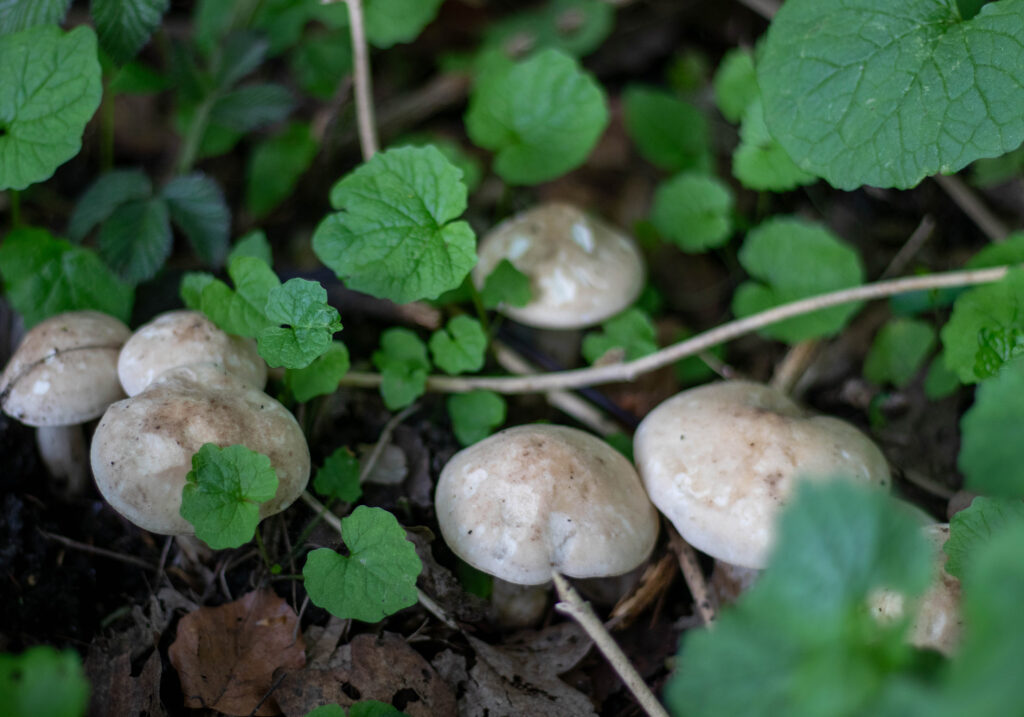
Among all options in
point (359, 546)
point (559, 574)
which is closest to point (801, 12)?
point (559, 574)

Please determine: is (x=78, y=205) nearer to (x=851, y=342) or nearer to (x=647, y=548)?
(x=647, y=548)

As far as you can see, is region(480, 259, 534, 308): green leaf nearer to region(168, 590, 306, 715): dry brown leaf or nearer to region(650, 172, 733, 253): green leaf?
region(650, 172, 733, 253): green leaf

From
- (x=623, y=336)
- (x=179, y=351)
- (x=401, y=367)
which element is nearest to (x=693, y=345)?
(x=623, y=336)

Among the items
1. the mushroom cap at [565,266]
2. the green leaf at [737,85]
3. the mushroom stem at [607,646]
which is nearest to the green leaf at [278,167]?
the mushroom cap at [565,266]

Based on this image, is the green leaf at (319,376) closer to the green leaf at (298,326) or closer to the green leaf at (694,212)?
the green leaf at (298,326)

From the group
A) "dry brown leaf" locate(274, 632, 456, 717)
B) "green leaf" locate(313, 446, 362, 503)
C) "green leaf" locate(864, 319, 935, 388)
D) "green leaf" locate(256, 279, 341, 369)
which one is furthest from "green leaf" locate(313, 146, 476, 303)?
"green leaf" locate(864, 319, 935, 388)

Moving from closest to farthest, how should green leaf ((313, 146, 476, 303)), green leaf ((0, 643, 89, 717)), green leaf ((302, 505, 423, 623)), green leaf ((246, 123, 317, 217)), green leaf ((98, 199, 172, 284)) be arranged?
green leaf ((0, 643, 89, 717))
green leaf ((302, 505, 423, 623))
green leaf ((313, 146, 476, 303))
green leaf ((98, 199, 172, 284))
green leaf ((246, 123, 317, 217))
